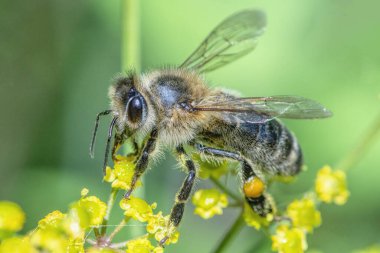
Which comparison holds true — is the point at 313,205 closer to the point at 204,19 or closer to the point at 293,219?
the point at 293,219

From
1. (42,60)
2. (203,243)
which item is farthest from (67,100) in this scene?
(203,243)

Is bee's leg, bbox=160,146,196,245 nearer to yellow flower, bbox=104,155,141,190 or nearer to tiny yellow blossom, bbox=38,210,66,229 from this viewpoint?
yellow flower, bbox=104,155,141,190

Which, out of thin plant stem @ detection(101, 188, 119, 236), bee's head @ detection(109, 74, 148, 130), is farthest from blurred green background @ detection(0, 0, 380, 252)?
thin plant stem @ detection(101, 188, 119, 236)

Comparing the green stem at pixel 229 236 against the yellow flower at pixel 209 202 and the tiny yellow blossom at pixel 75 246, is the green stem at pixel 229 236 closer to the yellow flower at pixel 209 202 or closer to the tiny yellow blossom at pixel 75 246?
the yellow flower at pixel 209 202

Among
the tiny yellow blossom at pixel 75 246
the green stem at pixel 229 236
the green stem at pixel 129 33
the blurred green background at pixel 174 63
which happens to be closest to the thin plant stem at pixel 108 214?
the tiny yellow blossom at pixel 75 246

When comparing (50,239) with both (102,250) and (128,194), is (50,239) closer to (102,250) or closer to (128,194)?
(102,250)
